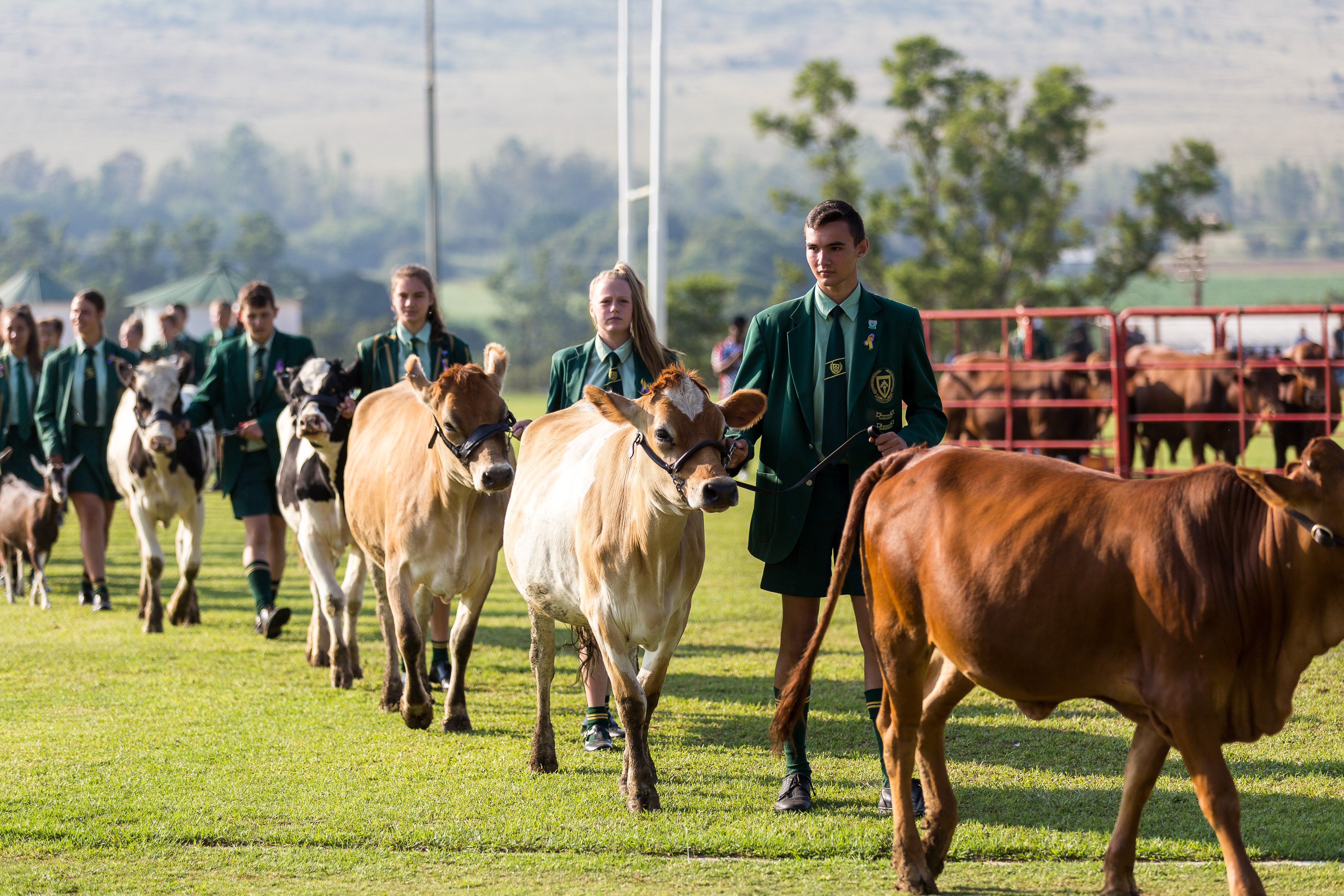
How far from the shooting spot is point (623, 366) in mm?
6492

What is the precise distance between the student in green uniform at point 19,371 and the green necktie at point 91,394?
549mm

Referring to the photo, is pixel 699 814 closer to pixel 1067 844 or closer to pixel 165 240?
pixel 1067 844

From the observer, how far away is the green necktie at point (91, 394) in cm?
1049

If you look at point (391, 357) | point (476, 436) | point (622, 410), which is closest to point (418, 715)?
point (476, 436)

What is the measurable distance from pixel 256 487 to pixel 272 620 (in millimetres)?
919

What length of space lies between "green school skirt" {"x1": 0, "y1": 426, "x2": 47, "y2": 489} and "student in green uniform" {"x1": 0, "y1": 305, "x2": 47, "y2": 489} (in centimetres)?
12

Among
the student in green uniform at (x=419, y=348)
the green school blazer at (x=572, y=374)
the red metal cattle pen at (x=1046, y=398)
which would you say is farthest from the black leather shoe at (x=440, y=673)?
the red metal cattle pen at (x=1046, y=398)

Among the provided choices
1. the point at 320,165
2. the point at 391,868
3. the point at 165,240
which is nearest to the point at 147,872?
the point at 391,868

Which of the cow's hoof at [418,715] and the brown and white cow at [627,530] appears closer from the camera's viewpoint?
the brown and white cow at [627,530]

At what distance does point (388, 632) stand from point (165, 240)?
132 meters

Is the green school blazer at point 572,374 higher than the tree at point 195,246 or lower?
lower

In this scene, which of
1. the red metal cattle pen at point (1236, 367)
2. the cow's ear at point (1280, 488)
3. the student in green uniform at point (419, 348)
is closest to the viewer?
the cow's ear at point (1280, 488)

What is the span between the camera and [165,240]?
5079 inches

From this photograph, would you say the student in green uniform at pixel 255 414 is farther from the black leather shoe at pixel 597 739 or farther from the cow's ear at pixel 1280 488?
the cow's ear at pixel 1280 488
